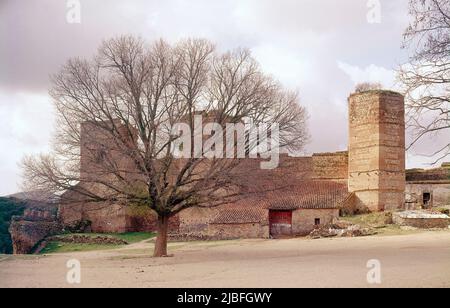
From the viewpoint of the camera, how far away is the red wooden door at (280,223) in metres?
42.1

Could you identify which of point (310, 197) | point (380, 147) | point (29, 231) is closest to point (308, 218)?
point (310, 197)

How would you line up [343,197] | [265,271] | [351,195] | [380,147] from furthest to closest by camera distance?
[351,195] → [343,197] → [380,147] → [265,271]

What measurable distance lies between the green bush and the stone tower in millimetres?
29316

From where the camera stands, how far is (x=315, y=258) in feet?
69.7

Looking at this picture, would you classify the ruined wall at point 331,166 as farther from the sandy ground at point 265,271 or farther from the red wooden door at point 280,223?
the sandy ground at point 265,271

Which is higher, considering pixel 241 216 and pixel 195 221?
pixel 241 216

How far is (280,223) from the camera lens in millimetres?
42531

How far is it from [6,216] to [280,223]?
28515 mm

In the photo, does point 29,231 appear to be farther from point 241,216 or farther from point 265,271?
point 265,271

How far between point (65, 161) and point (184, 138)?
15.4ft

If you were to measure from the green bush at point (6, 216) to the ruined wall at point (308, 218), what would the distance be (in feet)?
79.0

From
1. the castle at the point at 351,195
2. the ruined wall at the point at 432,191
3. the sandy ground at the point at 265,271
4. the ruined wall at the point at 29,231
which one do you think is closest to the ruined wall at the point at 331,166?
the castle at the point at 351,195
